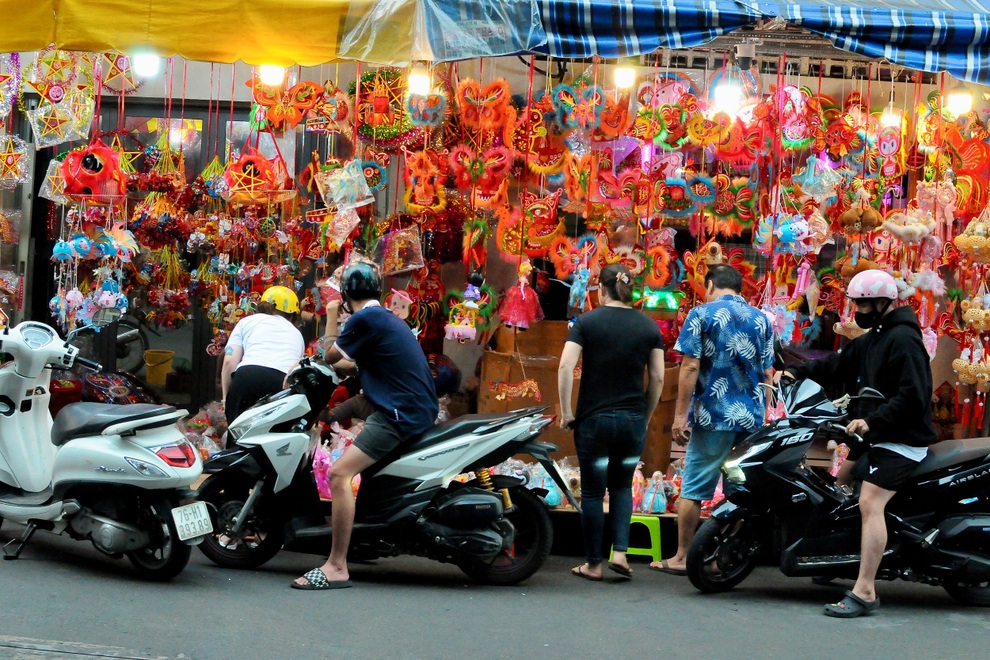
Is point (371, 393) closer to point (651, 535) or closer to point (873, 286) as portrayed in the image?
point (651, 535)

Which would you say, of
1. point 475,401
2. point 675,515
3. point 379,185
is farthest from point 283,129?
point 675,515

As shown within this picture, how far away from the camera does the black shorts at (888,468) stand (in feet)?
17.4

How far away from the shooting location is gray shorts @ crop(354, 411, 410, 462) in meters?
5.46

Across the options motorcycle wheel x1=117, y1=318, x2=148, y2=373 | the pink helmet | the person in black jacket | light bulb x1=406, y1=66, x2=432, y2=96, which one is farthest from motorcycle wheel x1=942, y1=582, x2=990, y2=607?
motorcycle wheel x1=117, y1=318, x2=148, y2=373

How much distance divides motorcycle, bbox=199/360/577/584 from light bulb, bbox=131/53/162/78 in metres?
3.03

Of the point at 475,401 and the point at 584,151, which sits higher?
the point at 584,151

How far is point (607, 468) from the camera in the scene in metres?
5.91

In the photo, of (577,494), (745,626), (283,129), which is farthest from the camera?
(283,129)

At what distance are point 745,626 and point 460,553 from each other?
4.44 feet

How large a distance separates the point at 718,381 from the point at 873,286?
971mm

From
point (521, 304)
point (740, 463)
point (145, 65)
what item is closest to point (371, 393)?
point (740, 463)

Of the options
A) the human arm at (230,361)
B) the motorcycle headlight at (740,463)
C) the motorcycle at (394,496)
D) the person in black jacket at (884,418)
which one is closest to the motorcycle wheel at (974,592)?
the person in black jacket at (884,418)

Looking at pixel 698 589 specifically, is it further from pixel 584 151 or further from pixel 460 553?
pixel 584 151

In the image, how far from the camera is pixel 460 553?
5.56 metres
